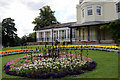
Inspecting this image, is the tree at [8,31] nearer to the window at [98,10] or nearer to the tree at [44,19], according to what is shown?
the tree at [44,19]

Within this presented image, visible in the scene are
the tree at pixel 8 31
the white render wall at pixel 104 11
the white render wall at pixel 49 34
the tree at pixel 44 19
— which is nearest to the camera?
the white render wall at pixel 104 11

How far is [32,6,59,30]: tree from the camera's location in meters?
43.2

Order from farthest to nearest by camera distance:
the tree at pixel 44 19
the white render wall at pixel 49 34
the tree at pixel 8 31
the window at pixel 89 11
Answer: the tree at pixel 44 19
the tree at pixel 8 31
the white render wall at pixel 49 34
the window at pixel 89 11

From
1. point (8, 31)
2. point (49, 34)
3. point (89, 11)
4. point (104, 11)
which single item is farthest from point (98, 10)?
point (8, 31)

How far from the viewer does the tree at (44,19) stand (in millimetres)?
43188

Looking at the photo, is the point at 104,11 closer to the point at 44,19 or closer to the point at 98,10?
the point at 98,10

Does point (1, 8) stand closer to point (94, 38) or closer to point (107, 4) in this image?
point (94, 38)

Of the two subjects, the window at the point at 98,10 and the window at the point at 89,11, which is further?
the window at the point at 89,11

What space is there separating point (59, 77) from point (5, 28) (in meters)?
28.4

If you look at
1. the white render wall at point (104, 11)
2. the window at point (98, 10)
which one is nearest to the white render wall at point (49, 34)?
the white render wall at point (104, 11)

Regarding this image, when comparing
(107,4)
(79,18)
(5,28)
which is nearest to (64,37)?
(79,18)

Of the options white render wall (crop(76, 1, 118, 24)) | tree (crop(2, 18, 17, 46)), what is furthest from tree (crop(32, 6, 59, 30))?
white render wall (crop(76, 1, 118, 24))

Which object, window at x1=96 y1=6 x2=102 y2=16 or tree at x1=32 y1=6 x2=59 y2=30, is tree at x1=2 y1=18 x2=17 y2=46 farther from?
window at x1=96 y1=6 x2=102 y2=16

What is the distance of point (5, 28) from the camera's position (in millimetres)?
29719
